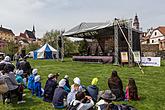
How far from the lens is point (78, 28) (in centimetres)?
3619

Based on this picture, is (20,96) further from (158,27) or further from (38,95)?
(158,27)

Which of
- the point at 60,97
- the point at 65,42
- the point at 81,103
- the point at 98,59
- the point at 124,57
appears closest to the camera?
the point at 81,103

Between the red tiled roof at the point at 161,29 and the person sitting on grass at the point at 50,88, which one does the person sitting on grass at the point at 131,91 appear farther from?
the red tiled roof at the point at 161,29

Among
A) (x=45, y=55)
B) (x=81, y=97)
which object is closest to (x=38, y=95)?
(x=81, y=97)

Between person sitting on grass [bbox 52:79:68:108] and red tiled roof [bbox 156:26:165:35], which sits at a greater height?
red tiled roof [bbox 156:26:165:35]

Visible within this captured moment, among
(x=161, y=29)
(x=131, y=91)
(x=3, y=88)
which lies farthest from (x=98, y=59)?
Result: (x=161, y=29)

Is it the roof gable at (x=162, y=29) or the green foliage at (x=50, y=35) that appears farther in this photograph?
the roof gable at (x=162, y=29)

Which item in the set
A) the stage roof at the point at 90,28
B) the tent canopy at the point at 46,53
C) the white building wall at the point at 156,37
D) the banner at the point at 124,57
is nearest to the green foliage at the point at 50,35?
the tent canopy at the point at 46,53

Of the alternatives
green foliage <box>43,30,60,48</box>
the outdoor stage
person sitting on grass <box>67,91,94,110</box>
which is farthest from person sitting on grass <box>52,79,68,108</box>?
green foliage <box>43,30,60,48</box>

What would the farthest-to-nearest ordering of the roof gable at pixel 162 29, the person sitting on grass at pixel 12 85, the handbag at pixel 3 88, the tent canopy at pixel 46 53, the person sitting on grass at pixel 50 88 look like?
the roof gable at pixel 162 29 < the tent canopy at pixel 46 53 < the person sitting on grass at pixel 50 88 < the person sitting on grass at pixel 12 85 < the handbag at pixel 3 88

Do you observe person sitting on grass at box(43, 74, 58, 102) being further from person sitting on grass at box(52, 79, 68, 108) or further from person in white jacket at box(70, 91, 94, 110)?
person in white jacket at box(70, 91, 94, 110)

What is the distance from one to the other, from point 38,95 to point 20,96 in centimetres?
111

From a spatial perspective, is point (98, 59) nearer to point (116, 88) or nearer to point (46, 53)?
point (46, 53)

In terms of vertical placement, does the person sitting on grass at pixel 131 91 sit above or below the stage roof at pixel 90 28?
below
